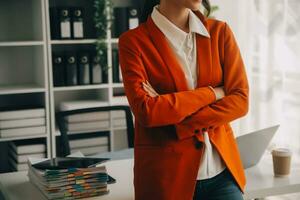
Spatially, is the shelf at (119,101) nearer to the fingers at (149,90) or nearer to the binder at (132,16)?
the binder at (132,16)

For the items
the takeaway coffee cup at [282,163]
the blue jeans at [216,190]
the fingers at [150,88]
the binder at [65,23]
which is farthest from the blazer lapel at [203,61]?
the binder at [65,23]

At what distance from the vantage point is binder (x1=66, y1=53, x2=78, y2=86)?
3.90 m

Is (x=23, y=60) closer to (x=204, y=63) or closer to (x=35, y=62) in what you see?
(x=35, y=62)

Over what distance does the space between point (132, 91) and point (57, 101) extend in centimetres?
257

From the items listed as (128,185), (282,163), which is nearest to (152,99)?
(128,185)

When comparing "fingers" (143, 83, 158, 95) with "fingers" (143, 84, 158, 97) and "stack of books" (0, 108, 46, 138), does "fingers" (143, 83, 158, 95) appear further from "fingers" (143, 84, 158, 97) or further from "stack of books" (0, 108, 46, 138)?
"stack of books" (0, 108, 46, 138)

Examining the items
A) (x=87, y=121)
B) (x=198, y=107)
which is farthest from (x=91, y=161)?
(x=87, y=121)

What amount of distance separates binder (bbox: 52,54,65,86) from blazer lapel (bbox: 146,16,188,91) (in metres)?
2.22

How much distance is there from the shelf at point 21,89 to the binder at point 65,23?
0.43 meters

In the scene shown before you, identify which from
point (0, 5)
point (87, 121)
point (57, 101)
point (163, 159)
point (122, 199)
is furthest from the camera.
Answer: point (57, 101)

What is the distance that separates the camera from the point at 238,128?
4.32 meters

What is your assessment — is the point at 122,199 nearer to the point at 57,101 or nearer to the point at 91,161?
the point at 91,161

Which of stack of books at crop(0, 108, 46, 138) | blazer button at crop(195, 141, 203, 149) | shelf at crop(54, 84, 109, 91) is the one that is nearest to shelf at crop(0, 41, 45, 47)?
shelf at crop(54, 84, 109, 91)

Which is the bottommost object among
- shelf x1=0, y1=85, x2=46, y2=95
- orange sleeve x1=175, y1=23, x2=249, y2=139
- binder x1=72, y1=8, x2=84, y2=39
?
shelf x1=0, y1=85, x2=46, y2=95
